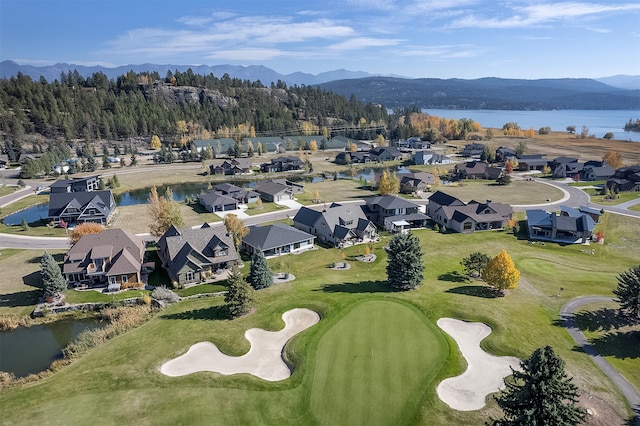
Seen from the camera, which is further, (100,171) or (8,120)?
(8,120)

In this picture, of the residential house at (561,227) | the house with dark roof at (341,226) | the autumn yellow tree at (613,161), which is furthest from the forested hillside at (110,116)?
the residential house at (561,227)

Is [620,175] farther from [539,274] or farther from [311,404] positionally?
[311,404]

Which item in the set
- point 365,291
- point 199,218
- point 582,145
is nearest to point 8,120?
point 199,218

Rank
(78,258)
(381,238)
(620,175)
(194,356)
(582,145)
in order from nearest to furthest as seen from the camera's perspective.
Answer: (194,356) < (78,258) < (381,238) < (620,175) < (582,145)

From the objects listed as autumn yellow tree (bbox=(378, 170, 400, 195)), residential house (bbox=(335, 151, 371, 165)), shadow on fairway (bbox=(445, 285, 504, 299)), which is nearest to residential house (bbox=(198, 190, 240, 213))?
autumn yellow tree (bbox=(378, 170, 400, 195))

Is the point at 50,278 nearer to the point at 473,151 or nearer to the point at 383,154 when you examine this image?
the point at 383,154

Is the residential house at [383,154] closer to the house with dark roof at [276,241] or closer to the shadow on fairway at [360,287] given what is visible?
the house with dark roof at [276,241]
